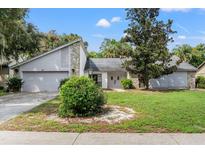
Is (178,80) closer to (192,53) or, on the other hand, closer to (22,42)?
(22,42)

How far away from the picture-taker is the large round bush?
426 inches

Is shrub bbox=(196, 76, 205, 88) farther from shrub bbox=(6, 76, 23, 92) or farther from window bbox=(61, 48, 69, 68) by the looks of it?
shrub bbox=(6, 76, 23, 92)

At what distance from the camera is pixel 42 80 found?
27.8 metres

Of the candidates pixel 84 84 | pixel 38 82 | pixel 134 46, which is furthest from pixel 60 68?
pixel 84 84

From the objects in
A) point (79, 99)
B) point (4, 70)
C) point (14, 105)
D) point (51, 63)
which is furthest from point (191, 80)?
point (79, 99)

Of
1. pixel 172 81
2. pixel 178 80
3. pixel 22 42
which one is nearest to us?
pixel 22 42

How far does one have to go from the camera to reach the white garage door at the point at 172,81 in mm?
32612

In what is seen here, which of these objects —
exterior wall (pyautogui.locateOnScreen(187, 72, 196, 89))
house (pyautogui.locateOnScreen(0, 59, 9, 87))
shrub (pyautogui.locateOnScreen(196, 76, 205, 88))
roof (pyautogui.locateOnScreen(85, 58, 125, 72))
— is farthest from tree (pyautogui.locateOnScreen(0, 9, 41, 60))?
shrub (pyautogui.locateOnScreen(196, 76, 205, 88))

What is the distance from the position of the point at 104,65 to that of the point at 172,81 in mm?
7372

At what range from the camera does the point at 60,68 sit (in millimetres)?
27719

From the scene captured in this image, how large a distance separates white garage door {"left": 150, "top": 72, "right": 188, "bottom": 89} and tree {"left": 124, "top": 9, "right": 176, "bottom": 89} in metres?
4.84
